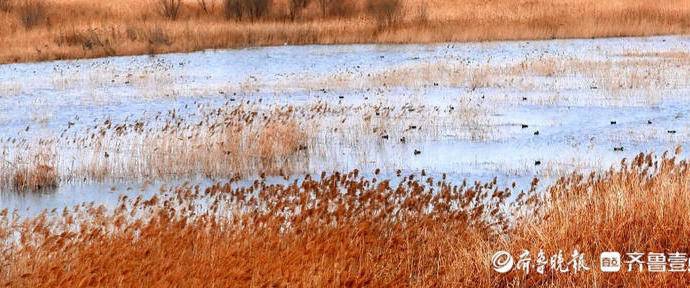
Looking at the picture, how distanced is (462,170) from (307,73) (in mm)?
12222

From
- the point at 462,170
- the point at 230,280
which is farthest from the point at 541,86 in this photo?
the point at 230,280

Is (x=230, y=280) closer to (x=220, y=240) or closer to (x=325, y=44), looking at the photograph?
(x=220, y=240)

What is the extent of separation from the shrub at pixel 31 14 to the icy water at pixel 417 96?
26.4 ft

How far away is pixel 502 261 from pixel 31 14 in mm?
31488

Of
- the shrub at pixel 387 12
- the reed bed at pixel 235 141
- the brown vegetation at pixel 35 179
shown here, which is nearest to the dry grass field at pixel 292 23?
the shrub at pixel 387 12

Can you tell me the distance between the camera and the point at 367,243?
7.39 m

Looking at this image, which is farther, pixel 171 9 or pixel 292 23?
pixel 171 9

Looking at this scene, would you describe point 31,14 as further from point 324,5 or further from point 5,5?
point 324,5

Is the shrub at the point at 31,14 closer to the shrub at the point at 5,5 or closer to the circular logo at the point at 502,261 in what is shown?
the shrub at the point at 5,5

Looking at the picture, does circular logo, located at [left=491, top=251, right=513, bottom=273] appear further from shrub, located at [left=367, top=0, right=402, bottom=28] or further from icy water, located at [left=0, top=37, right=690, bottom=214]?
shrub, located at [left=367, top=0, right=402, bottom=28]

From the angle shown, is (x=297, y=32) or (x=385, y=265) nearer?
(x=385, y=265)

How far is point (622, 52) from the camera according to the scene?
Answer: 26734 millimetres

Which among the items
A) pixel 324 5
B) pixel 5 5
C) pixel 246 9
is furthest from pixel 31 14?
pixel 324 5

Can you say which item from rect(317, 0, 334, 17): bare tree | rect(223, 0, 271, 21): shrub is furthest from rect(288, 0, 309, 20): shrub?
rect(223, 0, 271, 21): shrub
